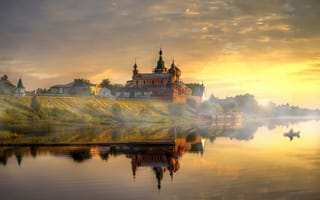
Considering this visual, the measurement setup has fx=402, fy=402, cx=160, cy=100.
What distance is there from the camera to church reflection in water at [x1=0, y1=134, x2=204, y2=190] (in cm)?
4880

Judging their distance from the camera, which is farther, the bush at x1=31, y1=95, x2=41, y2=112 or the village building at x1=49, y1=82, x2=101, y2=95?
the village building at x1=49, y1=82, x2=101, y2=95

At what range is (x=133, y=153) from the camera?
58.4 meters

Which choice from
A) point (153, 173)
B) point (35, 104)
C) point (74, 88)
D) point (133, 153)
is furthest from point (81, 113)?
point (153, 173)

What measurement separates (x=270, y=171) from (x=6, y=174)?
95.6 feet

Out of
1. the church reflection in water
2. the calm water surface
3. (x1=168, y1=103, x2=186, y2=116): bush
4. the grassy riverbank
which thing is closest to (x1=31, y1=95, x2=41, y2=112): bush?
the grassy riverbank

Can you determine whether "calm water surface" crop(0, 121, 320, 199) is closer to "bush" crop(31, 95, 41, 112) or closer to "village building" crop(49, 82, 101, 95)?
"bush" crop(31, 95, 41, 112)

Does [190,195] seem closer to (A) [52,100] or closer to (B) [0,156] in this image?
(B) [0,156]

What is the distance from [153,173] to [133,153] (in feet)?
47.8

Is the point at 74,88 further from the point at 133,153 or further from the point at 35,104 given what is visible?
the point at 133,153

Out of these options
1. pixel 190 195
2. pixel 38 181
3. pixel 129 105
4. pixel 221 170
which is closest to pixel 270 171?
pixel 221 170

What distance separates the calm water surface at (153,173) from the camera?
114ft

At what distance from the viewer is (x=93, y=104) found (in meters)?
144

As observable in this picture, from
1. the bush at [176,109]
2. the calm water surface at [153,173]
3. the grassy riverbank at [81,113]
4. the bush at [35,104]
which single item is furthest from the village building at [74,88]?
the calm water surface at [153,173]

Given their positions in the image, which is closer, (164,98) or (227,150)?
(227,150)
